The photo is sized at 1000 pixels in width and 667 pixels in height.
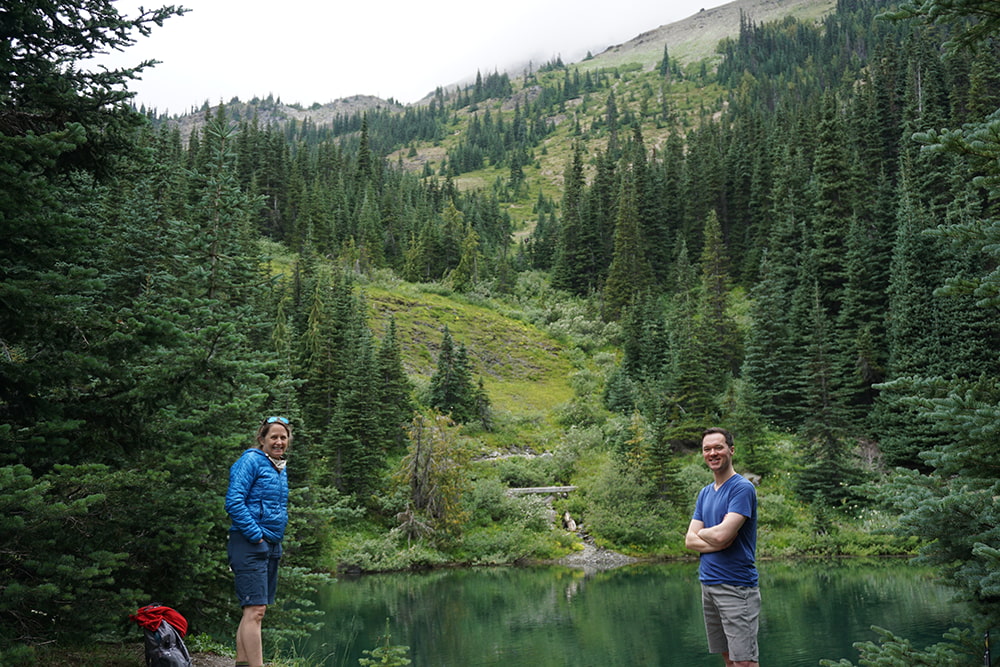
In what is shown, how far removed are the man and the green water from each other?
12.6 meters

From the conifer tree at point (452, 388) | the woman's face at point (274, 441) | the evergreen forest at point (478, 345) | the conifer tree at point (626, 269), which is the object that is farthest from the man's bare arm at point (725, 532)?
the conifer tree at point (626, 269)

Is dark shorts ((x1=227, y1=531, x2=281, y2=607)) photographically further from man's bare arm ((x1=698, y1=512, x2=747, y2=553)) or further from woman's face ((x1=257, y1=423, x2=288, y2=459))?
man's bare arm ((x1=698, y1=512, x2=747, y2=553))

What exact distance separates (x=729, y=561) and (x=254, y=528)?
160 inches

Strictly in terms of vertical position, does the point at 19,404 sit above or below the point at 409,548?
above

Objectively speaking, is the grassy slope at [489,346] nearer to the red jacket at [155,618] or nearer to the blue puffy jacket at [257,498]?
the red jacket at [155,618]

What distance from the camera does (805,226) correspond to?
53.9 m

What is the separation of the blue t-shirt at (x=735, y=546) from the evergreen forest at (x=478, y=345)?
1.96 metres

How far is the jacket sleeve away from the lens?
5840mm

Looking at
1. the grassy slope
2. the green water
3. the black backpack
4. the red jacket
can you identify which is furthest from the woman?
the grassy slope

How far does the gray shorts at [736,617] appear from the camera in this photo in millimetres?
5184

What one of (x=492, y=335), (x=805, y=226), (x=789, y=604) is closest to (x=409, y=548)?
(x=789, y=604)

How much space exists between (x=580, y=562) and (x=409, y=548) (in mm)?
8715

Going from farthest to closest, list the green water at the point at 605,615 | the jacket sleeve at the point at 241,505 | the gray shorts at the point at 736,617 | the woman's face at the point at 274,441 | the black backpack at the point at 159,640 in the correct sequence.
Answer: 1. the green water at the point at 605,615
2. the woman's face at the point at 274,441
3. the black backpack at the point at 159,640
4. the jacket sleeve at the point at 241,505
5. the gray shorts at the point at 736,617

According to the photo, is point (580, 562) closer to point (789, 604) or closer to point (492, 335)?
point (789, 604)
